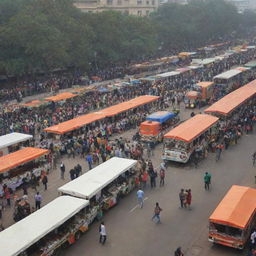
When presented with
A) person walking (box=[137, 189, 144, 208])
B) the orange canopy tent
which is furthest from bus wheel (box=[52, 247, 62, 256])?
the orange canopy tent

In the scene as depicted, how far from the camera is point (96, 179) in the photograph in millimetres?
19625

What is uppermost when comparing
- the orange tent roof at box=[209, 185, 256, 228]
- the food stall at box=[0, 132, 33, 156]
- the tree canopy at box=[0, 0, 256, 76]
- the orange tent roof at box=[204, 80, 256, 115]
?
the tree canopy at box=[0, 0, 256, 76]

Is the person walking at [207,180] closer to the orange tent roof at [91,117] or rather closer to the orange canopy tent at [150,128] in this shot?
the orange canopy tent at [150,128]

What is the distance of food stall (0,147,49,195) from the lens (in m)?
22.4

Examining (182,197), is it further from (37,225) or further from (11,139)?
(11,139)

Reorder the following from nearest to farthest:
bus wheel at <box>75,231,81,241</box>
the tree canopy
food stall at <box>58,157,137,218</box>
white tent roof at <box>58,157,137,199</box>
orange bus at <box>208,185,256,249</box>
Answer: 1. orange bus at <box>208,185,256,249</box>
2. bus wheel at <box>75,231,81,241</box>
3. white tent roof at <box>58,157,137,199</box>
4. food stall at <box>58,157,137,218</box>
5. the tree canopy

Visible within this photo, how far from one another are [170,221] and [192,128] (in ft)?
31.9

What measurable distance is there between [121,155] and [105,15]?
45.4 metres

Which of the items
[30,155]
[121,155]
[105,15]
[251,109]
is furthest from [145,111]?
[105,15]

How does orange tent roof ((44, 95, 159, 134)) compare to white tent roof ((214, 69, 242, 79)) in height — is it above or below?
below

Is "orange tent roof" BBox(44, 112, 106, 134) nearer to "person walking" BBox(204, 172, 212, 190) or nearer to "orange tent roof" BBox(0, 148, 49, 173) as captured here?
"orange tent roof" BBox(0, 148, 49, 173)

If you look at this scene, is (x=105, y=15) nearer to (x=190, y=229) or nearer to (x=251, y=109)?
(x=251, y=109)

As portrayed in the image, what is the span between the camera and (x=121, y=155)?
26016 millimetres

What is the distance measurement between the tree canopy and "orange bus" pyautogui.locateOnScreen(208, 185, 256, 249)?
39200 mm
